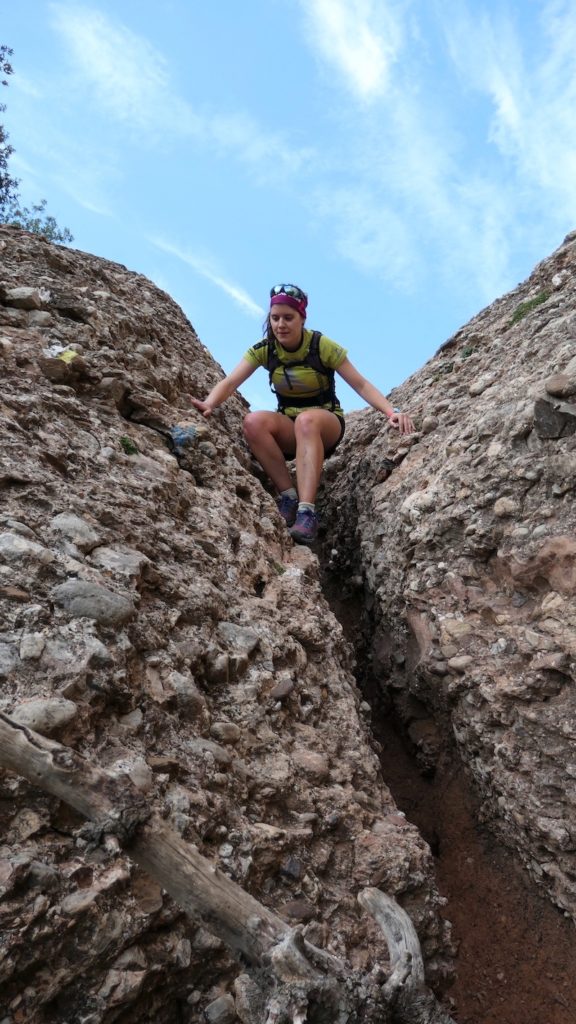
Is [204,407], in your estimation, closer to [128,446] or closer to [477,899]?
[128,446]

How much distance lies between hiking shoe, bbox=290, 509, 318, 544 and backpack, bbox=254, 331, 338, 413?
1088 millimetres

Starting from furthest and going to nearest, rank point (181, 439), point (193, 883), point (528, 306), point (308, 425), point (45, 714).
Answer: point (528, 306)
point (308, 425)
point (181, 439)
point (45, 714)
point (193, 883)

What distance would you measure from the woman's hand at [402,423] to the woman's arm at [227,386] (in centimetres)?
138

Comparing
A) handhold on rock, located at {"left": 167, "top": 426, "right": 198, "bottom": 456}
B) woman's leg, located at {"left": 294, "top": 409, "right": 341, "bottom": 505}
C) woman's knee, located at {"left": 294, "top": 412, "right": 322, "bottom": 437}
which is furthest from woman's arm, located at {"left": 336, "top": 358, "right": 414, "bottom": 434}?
handhold on rock, located at {"left": 167, "top": 426, "right": 198, "bottom": 456}

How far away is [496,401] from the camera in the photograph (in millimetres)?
5137

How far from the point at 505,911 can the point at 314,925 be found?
1.70 metres

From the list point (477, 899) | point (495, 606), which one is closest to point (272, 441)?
point (495, 606)

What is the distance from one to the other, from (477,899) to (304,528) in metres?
2.88

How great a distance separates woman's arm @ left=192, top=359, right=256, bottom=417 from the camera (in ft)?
18.9

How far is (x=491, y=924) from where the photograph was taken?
3.61 meters

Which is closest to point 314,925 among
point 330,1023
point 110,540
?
point 330,1023

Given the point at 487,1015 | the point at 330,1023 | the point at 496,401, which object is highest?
the point at 496,401

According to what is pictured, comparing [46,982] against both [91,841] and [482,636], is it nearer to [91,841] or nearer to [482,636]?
[91,841]

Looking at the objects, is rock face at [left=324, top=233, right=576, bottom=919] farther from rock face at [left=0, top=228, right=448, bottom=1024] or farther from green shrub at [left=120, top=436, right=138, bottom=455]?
green shrub at [left=120, top=436, right=138, bottom=455]
